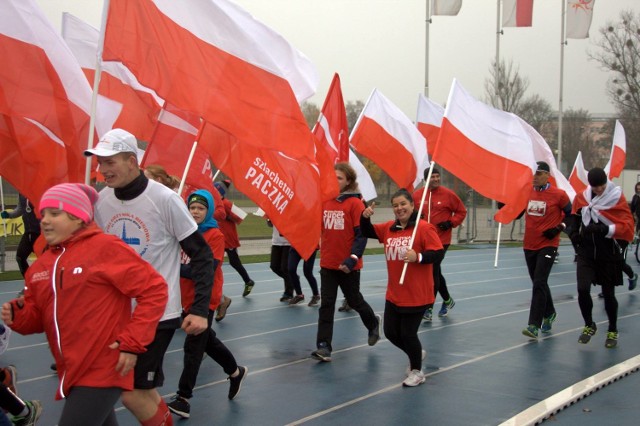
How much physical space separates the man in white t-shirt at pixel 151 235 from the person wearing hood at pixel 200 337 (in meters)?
1.19

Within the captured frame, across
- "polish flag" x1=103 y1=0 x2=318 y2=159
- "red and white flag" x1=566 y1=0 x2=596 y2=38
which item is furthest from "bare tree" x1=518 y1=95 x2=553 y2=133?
"polish flag" x1=103 y1=0 x2=318 y2=159

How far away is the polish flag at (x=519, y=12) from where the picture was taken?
2902cm

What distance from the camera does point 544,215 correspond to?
373 inches

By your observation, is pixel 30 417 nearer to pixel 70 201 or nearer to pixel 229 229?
pixel 70 201

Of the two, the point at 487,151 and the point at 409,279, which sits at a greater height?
the point at 487,151

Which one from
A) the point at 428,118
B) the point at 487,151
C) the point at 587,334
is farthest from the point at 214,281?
the point at 428,118

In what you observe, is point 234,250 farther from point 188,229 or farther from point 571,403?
point 188,229

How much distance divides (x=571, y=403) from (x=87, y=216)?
4.26 metres

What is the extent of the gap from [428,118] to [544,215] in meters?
5.85

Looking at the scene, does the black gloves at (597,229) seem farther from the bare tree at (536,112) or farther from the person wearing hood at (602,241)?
the bare tree at (536,112)

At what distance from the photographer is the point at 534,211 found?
9.54 m

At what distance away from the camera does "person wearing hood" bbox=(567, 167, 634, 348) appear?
888 centimetres

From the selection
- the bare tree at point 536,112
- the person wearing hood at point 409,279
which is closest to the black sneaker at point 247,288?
the person wearing hood at point 409,279

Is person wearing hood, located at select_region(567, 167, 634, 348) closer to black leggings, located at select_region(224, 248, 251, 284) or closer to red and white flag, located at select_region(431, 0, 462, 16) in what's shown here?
black leggings, located at select_region(224, 248, 251, 284)
